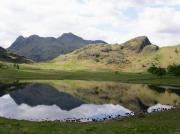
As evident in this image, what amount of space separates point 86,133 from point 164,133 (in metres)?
7.87

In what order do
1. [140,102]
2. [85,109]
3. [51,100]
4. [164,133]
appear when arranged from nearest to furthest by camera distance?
[164,133]
[85,109]
[140,102]
[51,100]

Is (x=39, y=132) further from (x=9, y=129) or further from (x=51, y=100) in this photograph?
(x=51, y=100)

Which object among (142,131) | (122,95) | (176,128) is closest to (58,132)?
(142,131)

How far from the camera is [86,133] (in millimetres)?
38750

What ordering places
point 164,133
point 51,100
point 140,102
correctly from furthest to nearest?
point 51,100 < point 140,102 < point 164,133

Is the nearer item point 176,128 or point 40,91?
point 176,128

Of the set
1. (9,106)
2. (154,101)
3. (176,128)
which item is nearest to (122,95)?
(154,101)

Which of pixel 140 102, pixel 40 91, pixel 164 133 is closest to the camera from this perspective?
pixel 164 133

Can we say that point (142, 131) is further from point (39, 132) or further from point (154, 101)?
point (154, 101)

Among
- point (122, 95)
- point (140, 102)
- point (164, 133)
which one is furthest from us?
point (122, 95)

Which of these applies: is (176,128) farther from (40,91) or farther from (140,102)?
(40,91)

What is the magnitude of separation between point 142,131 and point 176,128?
441 centimetres

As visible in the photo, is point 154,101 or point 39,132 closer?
point 39,132

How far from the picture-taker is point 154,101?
119438 mm
